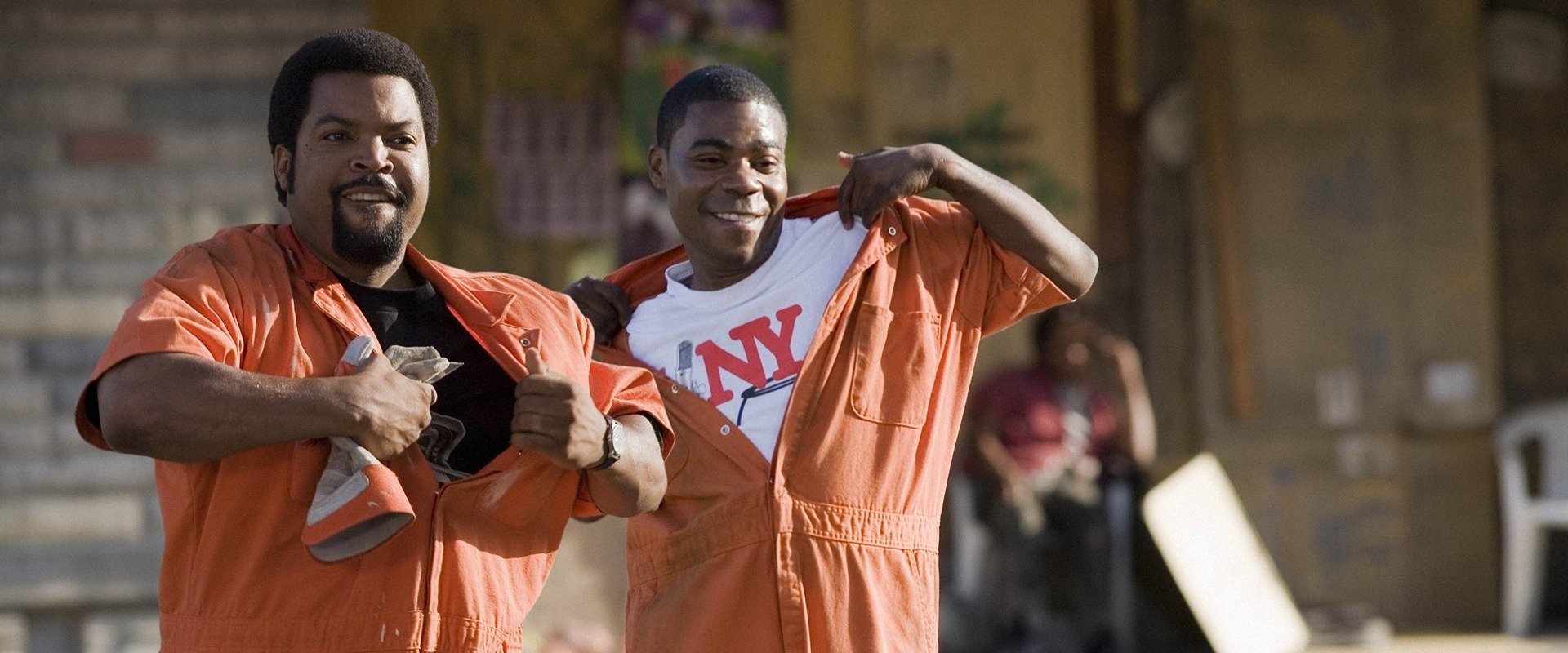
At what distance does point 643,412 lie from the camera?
7.76ft

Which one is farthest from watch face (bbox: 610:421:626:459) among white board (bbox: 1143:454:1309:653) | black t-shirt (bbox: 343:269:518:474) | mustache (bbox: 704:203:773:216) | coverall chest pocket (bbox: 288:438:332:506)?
white board (bbox: 1143:454:1309:653)

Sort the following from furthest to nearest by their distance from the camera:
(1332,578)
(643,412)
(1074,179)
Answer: (1074,179) → (1332,578) → (643,412)

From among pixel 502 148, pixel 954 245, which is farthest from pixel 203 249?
pixel 502 148

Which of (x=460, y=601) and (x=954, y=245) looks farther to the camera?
(x=954, y=245)

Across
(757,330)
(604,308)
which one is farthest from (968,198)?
(604,308)

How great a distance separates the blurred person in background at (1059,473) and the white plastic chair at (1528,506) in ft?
4.88

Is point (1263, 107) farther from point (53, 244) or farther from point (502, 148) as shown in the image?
point (53, 244)

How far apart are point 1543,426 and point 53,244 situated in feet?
18.9

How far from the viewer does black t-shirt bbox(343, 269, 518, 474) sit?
7.32 ft

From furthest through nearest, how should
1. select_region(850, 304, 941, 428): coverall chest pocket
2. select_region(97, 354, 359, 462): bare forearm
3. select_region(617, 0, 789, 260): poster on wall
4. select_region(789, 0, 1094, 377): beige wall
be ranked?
1. select_region(789, 0, 1094, 377): beige wall
2. select_region(617, 0, 789, 260): poster on wall
3. select_region(850, 304, 941, 428): coverall chest pocket
4. select_region(97, 354, 359, 462): bare forearm

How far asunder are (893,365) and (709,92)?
58 cm

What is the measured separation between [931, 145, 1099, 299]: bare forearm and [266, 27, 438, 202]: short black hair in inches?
40.2

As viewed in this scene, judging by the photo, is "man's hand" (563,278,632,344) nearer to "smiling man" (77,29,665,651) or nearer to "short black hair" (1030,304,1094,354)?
"smiling man" (77,29,665,651)

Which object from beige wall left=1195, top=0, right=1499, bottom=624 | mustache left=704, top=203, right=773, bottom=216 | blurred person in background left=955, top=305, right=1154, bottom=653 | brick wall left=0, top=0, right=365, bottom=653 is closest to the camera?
mustache left=704, top=203, right=773, bottom=216
